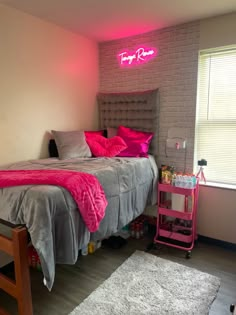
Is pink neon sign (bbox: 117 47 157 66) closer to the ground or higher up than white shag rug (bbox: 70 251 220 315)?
higher up

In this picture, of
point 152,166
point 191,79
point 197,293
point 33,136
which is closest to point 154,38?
point 191,79

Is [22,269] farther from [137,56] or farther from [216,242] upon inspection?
[137,56]

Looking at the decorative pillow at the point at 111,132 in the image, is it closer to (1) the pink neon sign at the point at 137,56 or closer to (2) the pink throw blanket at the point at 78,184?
(1) the pink neon sign at the point at 137,56

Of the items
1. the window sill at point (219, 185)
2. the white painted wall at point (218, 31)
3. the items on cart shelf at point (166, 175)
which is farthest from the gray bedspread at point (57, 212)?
the white painted wall at point (218, 31)

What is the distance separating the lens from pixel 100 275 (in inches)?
87.2

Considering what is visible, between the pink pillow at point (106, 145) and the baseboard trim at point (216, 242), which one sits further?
the pink pillow at point (106, 145)

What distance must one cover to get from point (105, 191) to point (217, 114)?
1.59 metres

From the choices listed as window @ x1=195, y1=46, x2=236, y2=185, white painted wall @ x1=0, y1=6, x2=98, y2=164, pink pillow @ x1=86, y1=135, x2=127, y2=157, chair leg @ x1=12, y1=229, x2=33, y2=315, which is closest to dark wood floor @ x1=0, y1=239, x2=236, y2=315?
chair leg @ x1=12, y1=229, x2=33, y2=315

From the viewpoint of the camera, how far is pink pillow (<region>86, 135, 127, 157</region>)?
281 cm

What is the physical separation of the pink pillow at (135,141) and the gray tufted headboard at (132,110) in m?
0.12

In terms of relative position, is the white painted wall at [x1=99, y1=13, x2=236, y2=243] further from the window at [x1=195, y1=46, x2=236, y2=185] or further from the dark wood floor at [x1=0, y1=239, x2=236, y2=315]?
the dark wood floor at [x1=0, y1=239, x2=236, y2=315]

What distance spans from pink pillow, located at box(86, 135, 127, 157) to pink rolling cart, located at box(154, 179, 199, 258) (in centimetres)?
64

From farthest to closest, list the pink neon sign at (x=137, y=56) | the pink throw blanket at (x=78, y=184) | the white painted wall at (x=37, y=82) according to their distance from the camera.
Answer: the pink neon sign at (x=137, y=56), the white painted wall at (x=37, y=82), the pink throw blanket at (x=78, y=184)

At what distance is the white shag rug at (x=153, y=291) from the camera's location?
1.78m
